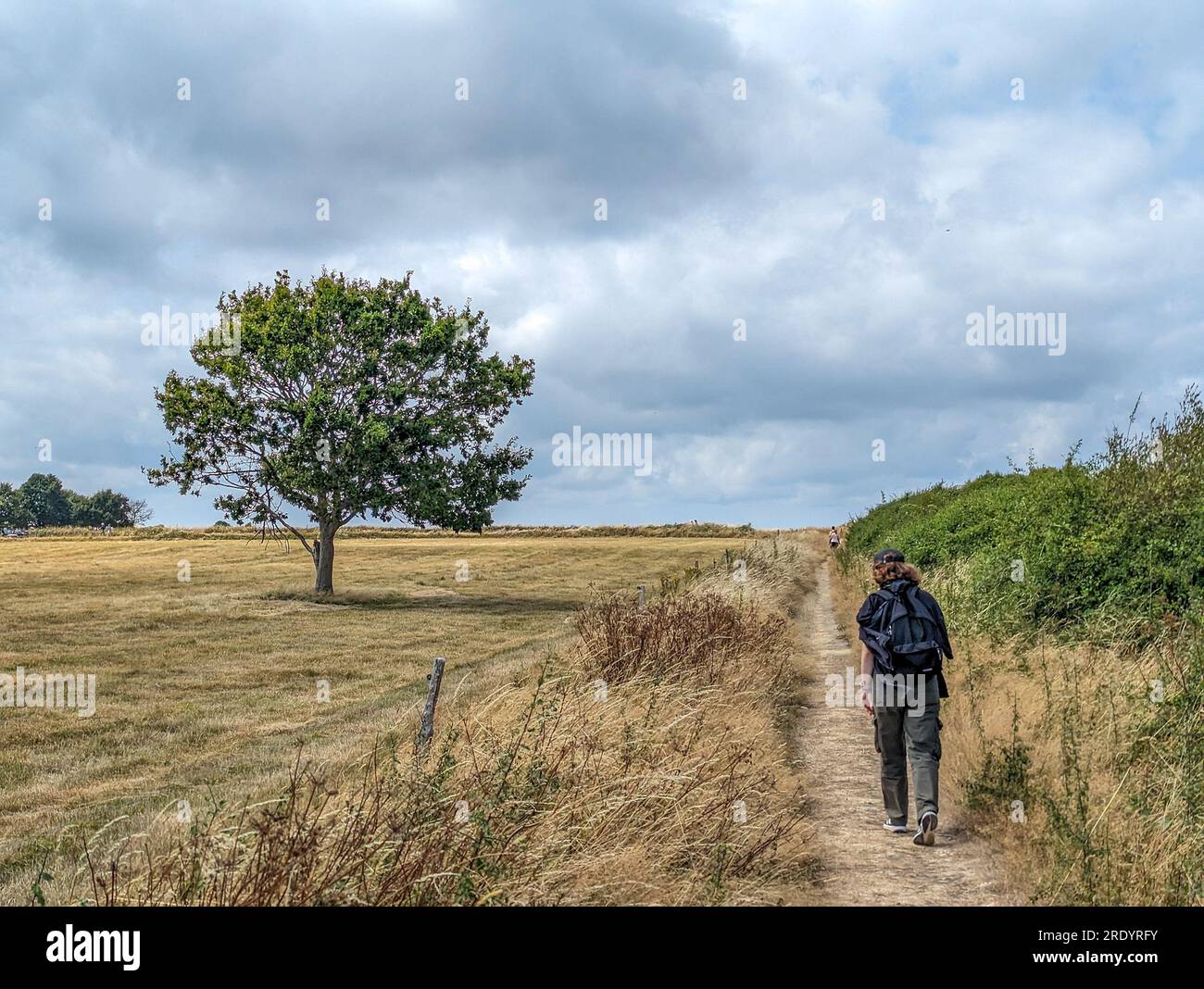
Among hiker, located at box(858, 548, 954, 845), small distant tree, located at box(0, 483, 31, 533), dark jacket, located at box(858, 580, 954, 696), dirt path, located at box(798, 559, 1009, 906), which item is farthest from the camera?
small distant tree, located at box(0, 483, 31, 533)

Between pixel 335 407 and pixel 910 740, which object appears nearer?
pixel 910 740

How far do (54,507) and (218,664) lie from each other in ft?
453

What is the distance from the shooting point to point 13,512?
13588 centimetres

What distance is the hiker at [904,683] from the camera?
8.48 metres

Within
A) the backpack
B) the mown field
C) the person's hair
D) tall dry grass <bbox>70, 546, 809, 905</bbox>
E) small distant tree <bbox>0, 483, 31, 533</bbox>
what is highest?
small distant tree <bbox>0, 483, 31, 533</bbox>

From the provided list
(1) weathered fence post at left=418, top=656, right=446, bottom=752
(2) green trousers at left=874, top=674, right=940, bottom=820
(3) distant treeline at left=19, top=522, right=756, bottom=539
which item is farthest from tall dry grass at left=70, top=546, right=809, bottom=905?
(3) distant treeline at left=19, top=522, right=756, bottom=539

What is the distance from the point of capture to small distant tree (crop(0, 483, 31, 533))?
13538 cm

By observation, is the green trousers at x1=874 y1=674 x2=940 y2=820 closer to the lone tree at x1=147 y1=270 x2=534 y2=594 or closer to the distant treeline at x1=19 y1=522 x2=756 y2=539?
the lone tree at x1=147 y1=270 x2=534 y2=594

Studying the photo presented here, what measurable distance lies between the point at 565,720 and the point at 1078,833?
4.14 metres

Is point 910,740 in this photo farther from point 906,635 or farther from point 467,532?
point 467,532

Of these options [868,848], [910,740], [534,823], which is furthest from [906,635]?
[534,823]

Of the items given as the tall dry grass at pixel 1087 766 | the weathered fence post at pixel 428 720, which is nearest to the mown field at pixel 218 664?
the weathered fence post at pixel 428 720
